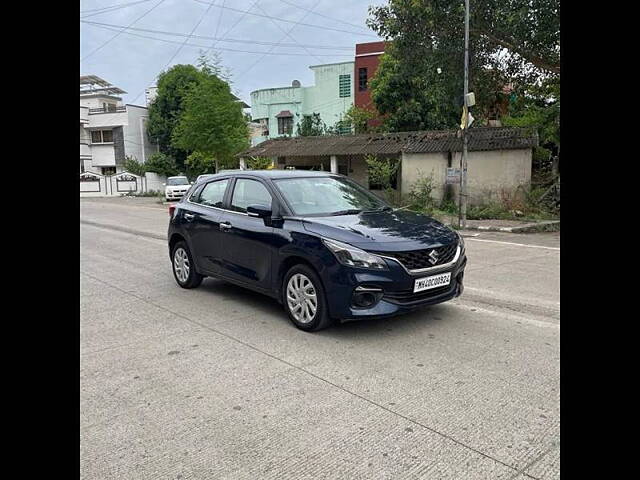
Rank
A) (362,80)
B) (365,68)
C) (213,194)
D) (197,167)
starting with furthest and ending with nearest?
(197,167) < (362,80) < (365,68) < (213,194)

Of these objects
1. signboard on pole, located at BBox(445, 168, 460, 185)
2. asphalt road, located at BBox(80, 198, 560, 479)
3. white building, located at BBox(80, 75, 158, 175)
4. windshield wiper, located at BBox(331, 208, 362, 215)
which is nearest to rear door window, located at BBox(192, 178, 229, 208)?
asphalt road, located at BBox(80, 198, 560, 479)

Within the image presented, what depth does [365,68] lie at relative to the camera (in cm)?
3975

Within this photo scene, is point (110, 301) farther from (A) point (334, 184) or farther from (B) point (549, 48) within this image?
(B) point (549, 48)

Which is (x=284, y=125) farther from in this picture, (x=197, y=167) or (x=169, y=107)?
(x=169, y=107)

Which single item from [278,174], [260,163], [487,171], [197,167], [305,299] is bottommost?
[305,299]

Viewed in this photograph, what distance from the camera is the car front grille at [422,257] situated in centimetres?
473

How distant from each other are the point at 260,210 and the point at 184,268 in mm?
2168

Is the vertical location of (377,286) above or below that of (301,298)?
above

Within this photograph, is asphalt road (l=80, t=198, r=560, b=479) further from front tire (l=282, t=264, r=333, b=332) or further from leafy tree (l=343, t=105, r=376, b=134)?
leafy tree (l=343, t=105, r=376, b=134)

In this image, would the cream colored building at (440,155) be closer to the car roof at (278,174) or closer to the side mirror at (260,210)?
the car roof at (278,174)

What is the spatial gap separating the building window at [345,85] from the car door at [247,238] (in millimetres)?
38235

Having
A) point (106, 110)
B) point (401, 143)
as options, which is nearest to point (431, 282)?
point (401, 143)

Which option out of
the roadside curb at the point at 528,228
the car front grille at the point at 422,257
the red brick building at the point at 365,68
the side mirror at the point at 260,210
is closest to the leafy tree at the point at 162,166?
the red brick building at the point at 365,68
